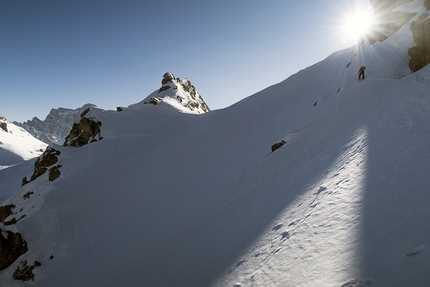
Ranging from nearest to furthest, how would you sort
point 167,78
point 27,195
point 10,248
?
point 10,248
point 27,195
point 167,78

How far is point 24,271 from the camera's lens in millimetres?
12703

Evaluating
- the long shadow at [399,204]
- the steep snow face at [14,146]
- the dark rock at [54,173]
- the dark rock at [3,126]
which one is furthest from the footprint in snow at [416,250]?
the dark rock at [3,126]

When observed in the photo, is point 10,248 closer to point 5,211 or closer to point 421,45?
point 5,211

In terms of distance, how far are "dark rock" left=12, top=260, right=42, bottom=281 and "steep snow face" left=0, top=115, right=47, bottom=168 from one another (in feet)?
151

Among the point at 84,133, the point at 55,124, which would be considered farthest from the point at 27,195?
the point at 55,124

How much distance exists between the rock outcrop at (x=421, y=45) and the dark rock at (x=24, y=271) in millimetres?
26068

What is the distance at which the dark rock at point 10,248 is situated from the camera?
1323cm

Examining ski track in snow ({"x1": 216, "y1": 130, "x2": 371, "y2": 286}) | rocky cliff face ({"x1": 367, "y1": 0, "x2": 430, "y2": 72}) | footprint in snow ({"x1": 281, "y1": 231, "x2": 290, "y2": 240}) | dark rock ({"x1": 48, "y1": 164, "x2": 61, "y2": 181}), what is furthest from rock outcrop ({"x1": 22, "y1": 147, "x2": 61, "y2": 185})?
rocky cliff face ({"x1": 367, "y1": 0, "x2": 430, "y2": 72})

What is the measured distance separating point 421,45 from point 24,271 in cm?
2740

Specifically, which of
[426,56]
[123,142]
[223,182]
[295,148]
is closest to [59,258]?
[223,182]

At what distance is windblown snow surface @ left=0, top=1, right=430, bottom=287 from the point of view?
13.2ft

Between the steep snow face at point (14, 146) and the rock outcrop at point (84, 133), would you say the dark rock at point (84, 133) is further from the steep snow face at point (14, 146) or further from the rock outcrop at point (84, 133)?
the steep snow face at point (14, 146)

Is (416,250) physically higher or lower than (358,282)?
higher

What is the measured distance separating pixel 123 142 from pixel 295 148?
19951mm
